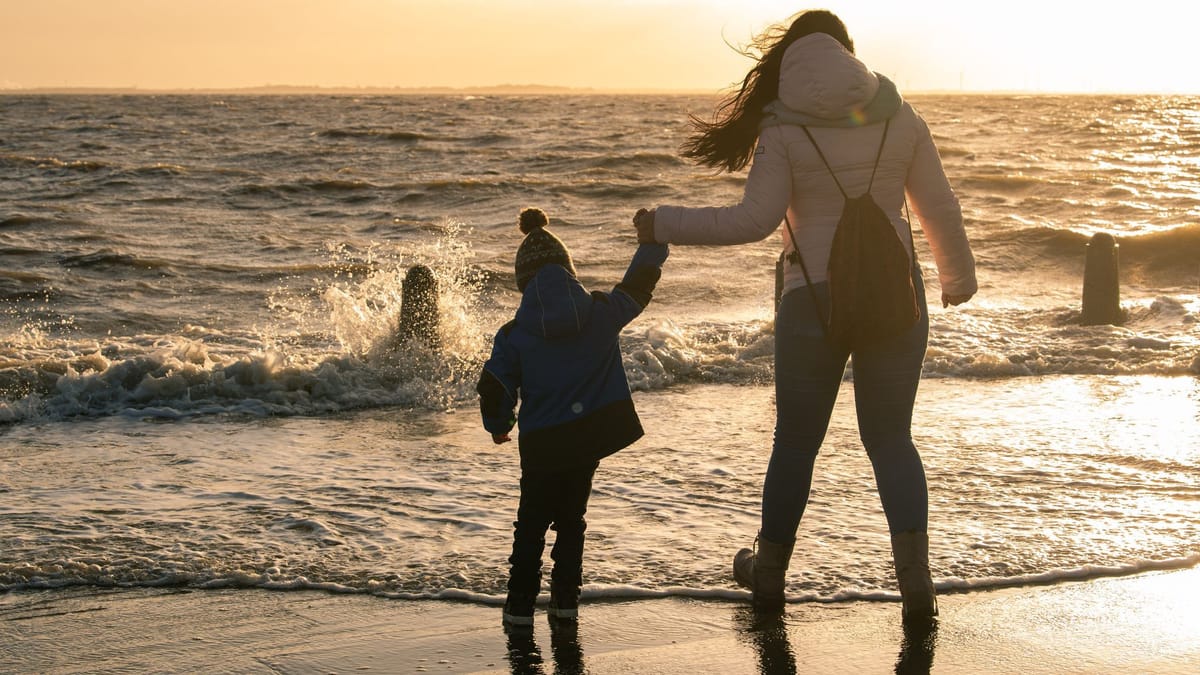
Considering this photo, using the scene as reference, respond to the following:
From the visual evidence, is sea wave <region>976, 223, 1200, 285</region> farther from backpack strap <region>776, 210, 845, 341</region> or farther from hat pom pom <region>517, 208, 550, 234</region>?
hat pom pom <region>517, 208, 550, 234</region>

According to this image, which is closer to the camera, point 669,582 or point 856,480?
point 669,582

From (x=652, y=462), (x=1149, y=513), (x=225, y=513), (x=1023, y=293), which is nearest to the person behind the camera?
(x=1149, y=513)

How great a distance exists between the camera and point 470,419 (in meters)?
8.79

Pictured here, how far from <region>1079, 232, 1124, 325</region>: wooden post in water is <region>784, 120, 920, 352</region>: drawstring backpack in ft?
30.8

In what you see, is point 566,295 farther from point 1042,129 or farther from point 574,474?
point 1042,129

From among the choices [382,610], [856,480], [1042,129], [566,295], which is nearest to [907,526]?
[566,295]

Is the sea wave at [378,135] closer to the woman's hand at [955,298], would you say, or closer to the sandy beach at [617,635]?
the sandy beach at [617,635]

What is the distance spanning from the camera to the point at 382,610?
4.62m

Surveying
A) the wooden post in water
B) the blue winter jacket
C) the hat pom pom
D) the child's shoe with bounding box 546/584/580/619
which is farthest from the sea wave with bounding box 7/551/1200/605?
the wooden post in water

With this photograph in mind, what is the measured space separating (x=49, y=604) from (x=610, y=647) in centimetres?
224

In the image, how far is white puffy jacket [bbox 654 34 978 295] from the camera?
12.5 ft

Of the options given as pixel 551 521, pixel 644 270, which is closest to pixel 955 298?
pixel 644 270

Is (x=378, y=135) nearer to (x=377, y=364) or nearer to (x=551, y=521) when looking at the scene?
(x=377, y=364)

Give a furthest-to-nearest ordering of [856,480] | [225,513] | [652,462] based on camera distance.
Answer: [652,462]
[856,480]
[225,513]
